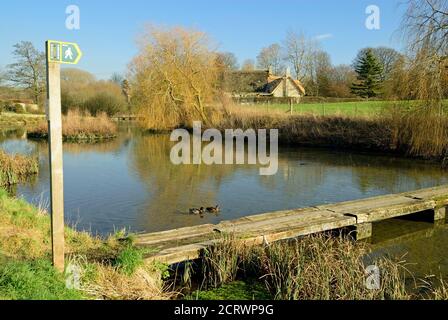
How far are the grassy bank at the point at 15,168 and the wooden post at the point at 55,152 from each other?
10.8 metres

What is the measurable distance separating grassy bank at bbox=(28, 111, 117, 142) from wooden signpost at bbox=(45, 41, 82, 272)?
2730 cm

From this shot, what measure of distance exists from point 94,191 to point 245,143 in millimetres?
15380

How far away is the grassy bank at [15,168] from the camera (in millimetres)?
14172

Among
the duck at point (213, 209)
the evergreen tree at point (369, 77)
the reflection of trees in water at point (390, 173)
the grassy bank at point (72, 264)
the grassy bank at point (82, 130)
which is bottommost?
the duck at point (213, 209)

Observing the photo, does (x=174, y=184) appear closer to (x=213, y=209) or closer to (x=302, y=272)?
(x=213, y=209)

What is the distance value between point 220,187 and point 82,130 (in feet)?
69.3

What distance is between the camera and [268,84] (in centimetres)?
5838

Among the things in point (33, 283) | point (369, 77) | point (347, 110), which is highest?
point (369, 77)

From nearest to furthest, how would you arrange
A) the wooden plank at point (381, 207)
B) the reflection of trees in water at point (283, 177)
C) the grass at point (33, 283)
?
the grass at point (33, 283), the wooden plank at point (381, 207), the reflection of trees in water at point (283, 177)

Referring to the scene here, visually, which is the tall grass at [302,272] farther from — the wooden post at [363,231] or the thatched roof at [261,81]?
the thatched roof at [261,81]

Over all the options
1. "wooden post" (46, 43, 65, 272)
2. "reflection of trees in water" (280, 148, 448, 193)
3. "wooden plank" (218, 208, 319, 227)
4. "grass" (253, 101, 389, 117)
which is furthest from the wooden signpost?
"grass" (253, 101, 389, 117)

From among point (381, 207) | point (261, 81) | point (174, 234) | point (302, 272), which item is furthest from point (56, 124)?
point (261, 81)

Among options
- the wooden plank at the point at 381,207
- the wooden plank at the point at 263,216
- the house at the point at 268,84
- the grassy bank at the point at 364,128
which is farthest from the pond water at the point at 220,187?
the house at the point at 268,84
